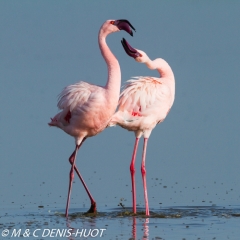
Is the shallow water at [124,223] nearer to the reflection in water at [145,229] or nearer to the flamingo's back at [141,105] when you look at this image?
the reflection in water at [145,229]

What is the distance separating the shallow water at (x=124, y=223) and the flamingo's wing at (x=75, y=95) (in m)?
1.58

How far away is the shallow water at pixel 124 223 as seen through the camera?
10031 mm

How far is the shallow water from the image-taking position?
1003 centimetres

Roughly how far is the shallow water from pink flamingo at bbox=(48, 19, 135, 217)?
501 millimetres

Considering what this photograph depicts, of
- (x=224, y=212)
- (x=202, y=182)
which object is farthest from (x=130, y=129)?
(x=202, y=182)

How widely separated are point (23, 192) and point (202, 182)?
326 centimetres

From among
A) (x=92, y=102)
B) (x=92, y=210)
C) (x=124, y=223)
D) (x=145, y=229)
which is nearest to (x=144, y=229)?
(x=145, y=229)

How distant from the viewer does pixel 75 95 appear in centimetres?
1193

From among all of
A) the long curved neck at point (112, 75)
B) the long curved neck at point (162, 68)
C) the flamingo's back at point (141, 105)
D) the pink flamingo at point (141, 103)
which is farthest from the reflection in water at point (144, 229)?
the long curved neck at point (162, 68)

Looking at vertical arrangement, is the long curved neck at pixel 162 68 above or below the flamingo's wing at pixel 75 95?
above

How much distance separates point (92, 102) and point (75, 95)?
1.06 ft

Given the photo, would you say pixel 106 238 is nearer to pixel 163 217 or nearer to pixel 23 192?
pixel 163 217

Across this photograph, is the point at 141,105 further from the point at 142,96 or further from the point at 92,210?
the point at 92,210

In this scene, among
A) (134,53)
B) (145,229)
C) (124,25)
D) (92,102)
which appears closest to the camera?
(145,229)
